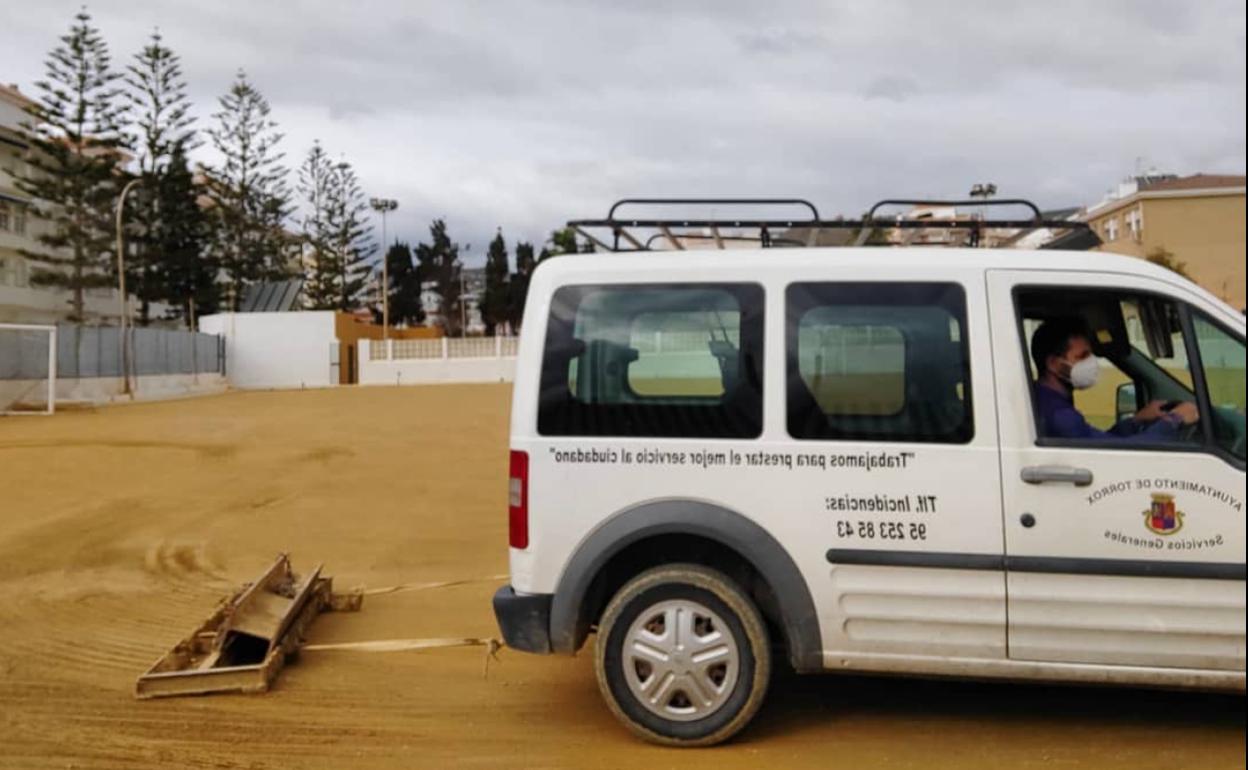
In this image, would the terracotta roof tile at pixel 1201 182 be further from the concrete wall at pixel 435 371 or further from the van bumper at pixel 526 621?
the concrete wall at pixel 435 371

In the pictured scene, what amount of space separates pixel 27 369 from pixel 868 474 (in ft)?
83.8

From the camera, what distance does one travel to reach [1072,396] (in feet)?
13.4

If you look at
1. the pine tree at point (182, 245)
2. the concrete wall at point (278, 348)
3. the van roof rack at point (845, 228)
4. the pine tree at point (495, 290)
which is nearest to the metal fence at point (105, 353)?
the concrete wall at point (278, 348)

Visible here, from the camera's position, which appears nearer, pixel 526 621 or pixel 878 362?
pixel 878 362

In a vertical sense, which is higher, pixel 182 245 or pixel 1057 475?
pixel 182 245

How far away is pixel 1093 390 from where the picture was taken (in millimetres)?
4227

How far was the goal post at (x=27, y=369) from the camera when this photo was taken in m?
22.8

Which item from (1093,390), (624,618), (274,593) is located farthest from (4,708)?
(1093,390)

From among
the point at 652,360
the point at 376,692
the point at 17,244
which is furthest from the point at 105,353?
the point at 652,360

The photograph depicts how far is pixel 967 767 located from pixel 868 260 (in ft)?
6.69

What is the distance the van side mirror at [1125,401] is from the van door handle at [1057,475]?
0.64m

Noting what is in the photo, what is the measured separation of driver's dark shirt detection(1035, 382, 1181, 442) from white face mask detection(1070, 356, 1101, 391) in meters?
0.21

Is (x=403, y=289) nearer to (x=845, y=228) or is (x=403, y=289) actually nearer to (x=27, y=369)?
(x=27, y=369)

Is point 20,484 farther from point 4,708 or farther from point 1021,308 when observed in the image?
point 1021,308
